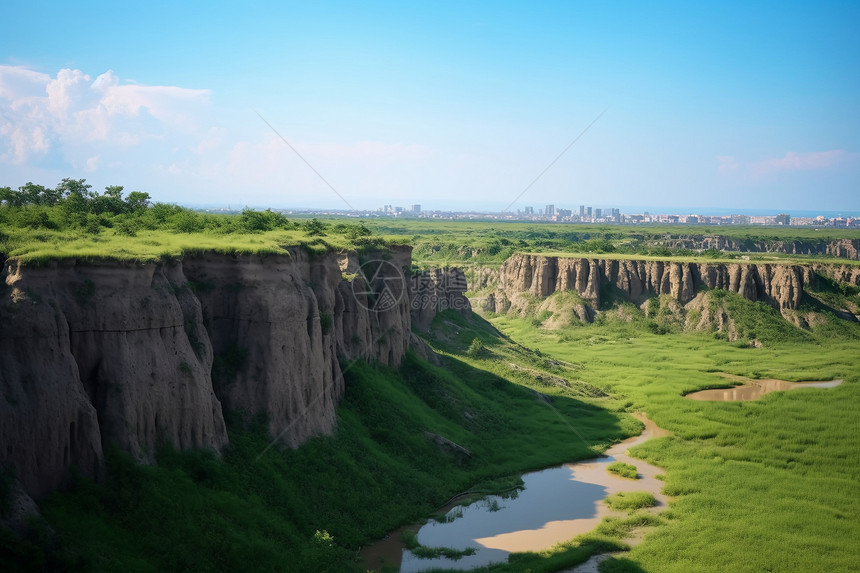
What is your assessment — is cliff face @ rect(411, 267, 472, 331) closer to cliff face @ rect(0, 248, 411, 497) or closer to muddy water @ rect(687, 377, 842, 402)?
muddy water @ rect(687, 377, 842, 402)

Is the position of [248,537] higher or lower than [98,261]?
lower

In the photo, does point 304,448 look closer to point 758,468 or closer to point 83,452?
point 83,452

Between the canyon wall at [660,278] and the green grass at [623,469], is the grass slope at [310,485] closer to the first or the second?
the green grass at [623,469]

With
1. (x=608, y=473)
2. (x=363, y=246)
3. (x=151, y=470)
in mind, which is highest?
(x=363, y=246)

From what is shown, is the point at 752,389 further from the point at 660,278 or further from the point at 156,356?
the point at 156,356

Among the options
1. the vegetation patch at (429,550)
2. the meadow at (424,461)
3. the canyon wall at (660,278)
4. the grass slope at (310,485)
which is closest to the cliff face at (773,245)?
the canyon wall at (660,278)

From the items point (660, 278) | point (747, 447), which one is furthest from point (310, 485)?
point (660, 278)

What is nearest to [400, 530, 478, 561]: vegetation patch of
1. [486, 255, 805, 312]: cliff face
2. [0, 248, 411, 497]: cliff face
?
[0, 248, 411, 497]: cliff face

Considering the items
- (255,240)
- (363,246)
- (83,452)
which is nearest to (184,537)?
(83,452)
